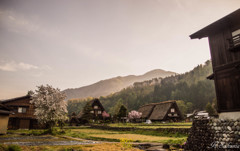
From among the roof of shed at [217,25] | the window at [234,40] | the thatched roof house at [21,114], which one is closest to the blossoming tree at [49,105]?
the thatched roof house at [21,114]

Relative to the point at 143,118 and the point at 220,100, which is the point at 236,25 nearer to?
the point at 220,100

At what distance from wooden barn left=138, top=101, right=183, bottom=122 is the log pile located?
129 feet

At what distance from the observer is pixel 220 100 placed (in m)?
11.6

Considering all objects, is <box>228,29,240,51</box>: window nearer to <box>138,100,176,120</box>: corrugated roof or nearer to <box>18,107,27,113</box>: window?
<box>138,100,176,120</box>: corrugated roof

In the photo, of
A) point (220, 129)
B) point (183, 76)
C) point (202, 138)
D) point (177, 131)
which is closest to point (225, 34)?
point (220, 129)

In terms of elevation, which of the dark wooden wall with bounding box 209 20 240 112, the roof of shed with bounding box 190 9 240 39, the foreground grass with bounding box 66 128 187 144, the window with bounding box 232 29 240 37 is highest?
the roof of shed with bounding box 190 9 240 39

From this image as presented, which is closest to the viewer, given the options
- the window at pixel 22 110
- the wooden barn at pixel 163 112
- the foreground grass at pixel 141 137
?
the foreground grass at pixel 141 137

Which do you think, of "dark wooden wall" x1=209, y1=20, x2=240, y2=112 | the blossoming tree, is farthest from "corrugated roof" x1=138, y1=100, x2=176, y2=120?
"dark wooden wall" x1=209, y1=20, x2=240, y2=112

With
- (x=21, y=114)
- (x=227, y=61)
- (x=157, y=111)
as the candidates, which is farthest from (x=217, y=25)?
(x=157, y=111)

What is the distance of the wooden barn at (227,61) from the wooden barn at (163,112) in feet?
131

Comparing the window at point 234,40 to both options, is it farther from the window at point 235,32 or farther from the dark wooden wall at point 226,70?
the dark wooden wall at point 226,70

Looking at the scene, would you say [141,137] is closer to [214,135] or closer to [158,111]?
[214,135]

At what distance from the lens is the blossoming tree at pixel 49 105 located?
24812 millimetres

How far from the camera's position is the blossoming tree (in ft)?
81.4
